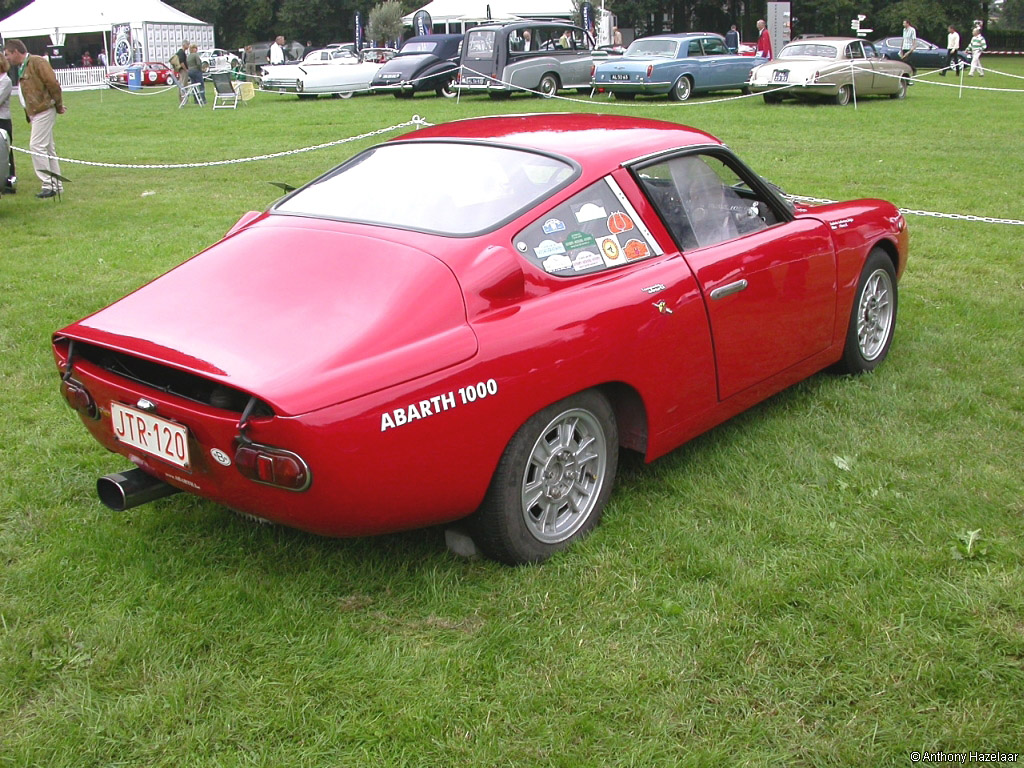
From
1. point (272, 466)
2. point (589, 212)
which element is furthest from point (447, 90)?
point (272, 466)

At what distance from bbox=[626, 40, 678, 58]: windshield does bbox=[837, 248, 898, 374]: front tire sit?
1708 centimetres

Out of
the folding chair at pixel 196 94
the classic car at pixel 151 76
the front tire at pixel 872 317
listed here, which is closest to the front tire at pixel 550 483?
the front tire at pixel 872 317

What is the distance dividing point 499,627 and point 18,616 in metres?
1.52

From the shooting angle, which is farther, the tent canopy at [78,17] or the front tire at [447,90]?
the tent canopy at [78,17]

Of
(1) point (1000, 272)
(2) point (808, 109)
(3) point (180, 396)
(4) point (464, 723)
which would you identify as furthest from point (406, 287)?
(2) point (808, 109)

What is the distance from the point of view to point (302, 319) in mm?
3025

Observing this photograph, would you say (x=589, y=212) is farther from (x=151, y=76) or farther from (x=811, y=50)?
(x=151, y=76)

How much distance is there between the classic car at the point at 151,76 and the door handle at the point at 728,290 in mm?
35479

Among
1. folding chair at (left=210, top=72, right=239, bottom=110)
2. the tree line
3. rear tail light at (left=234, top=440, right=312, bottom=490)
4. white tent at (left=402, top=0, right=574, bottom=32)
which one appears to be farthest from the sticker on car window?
the tree line

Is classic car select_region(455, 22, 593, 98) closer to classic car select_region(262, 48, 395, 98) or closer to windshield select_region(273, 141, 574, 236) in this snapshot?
classic car select_region(262, 48, 395, 98)

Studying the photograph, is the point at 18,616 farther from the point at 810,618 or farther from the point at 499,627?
the point at 810,618

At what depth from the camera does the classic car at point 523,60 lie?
70.5 feet

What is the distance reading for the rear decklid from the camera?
279cm

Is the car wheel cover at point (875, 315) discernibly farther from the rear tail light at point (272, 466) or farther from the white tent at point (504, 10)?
the white tent at point (504, 10)
